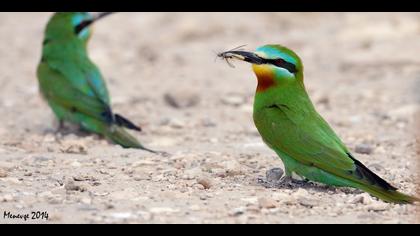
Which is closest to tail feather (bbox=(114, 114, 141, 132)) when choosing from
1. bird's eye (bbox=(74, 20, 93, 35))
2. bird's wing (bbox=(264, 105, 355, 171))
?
bird's eye (bbox=(74, 20, 93, 35))

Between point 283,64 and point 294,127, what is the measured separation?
345mm

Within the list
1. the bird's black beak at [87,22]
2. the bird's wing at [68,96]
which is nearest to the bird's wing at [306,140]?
the bird's wing at [68,96]

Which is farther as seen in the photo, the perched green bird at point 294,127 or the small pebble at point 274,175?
the small pebble at point 274,175

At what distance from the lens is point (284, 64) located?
4934mm

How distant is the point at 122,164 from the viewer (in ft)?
17.0

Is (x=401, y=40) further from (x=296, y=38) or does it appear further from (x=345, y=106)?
(x=345, y=106)

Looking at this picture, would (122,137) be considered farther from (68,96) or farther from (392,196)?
(392,196)

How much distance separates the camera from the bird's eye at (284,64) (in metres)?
4.91

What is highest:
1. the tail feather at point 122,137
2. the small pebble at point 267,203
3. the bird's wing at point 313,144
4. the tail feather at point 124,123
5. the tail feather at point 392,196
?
the bird's wing at point 313,144

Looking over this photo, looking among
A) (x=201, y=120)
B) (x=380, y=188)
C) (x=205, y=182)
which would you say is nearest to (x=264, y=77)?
(x=205, y=182)

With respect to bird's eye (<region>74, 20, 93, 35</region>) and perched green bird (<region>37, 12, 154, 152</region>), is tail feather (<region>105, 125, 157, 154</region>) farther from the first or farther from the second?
bird's eye (<region>74, 20, 93, 35</region>)

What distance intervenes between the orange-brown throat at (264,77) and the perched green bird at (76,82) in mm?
1397

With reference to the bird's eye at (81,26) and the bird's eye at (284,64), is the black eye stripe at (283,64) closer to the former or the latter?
the bird's eye at (284,64)
